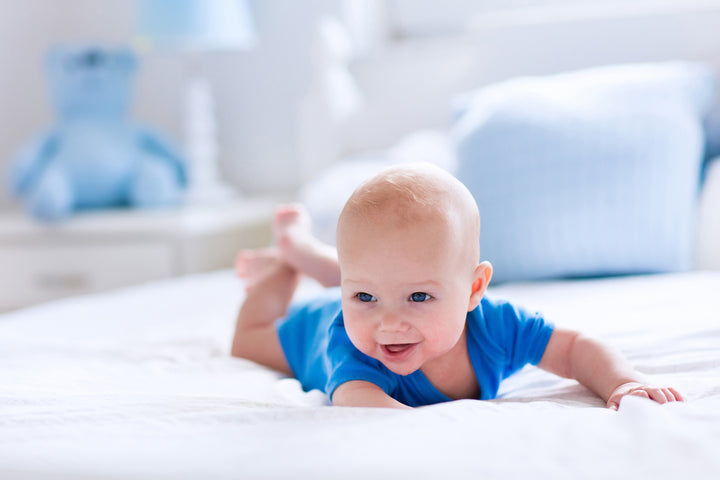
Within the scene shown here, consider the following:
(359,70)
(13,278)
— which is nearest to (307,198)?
(359,70)

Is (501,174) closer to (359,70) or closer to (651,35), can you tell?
(651,35)

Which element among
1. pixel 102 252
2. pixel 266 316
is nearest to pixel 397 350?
pixel 266 316

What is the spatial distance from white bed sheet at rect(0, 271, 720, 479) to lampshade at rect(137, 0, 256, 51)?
1.21 metres

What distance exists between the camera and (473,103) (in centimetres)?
158

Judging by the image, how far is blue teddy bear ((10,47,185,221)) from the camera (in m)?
2.33

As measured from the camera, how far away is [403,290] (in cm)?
77

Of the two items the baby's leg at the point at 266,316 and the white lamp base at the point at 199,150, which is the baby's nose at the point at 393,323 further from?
the white lamp base at the point at 199,150

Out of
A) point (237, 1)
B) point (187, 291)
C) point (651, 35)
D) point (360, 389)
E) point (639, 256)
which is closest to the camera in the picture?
point (360, 389)

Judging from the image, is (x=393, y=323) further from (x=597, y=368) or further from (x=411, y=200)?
(x=597, y=368)

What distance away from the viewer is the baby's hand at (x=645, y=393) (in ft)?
2.47

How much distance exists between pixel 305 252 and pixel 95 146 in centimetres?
139

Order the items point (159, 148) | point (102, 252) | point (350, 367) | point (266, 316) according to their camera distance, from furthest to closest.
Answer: point (159, 148) < point (102, 252) < point (266, 316) < point (350, 367)

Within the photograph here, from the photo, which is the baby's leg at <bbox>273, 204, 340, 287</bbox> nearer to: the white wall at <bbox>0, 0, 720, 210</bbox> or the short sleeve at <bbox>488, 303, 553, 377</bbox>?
the short sleeve at <bbox>488, 303, 553, 377</bbox>

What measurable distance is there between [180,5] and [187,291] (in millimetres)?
997
